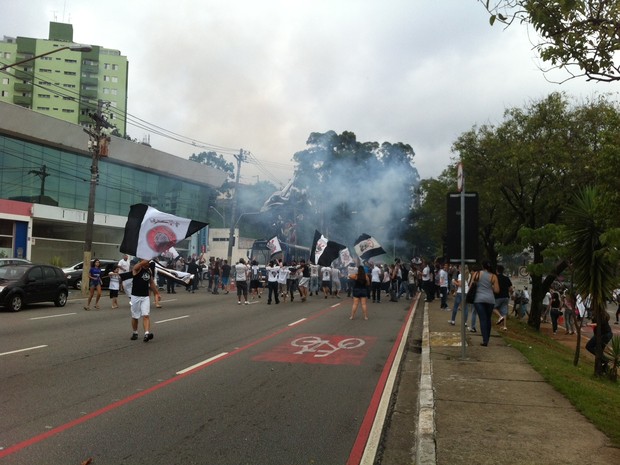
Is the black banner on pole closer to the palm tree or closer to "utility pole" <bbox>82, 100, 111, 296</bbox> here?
the palm tree

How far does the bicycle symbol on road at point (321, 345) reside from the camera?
386 inches

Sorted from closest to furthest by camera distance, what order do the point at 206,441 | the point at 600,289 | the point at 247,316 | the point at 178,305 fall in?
the point at 206,441
the point at 600,289
the point at 247,316
the point at 178,305

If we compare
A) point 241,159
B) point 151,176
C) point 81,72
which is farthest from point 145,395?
point 81,72

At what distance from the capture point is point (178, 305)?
1906 cm

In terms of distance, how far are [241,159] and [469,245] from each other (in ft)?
99.4

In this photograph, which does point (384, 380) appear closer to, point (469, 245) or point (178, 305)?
point (469, 245)

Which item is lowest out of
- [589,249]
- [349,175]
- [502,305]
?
[502,305]

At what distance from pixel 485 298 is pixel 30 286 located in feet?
42.7

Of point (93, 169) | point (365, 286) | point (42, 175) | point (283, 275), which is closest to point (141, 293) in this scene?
point (365, 286)

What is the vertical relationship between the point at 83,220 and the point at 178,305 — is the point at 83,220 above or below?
above

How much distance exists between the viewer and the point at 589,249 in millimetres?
9906

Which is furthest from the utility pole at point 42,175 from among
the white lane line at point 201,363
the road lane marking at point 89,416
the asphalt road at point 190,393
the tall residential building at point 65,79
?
the tall residential building at point 65,79

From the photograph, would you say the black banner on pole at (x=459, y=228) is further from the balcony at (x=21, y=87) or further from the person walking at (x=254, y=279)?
the balcony at (x=21, y=87)

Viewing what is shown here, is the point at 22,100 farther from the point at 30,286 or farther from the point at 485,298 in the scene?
the point at 485,298
